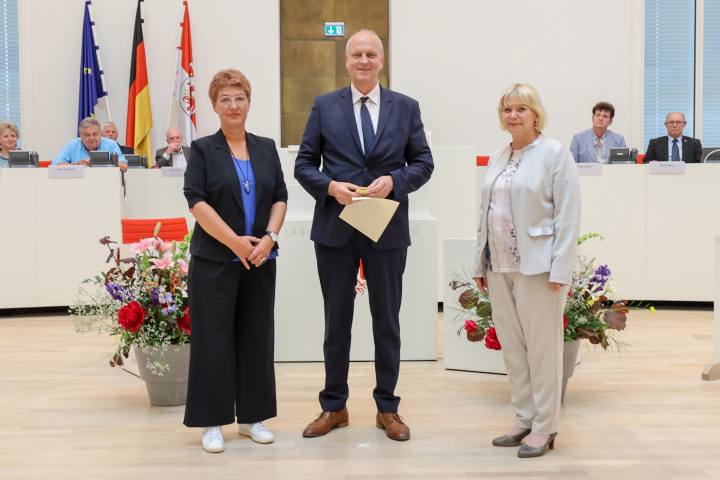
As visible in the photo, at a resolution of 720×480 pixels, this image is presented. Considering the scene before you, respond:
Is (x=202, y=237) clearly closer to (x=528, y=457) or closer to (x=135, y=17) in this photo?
(x=528, y=457)

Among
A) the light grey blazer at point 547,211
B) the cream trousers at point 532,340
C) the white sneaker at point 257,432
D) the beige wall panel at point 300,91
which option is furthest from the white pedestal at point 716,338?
the beige wall panel at point 300,91

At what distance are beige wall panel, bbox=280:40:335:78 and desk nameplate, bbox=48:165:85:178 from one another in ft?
11.7

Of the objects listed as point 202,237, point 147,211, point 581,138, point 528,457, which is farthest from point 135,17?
point 528,457

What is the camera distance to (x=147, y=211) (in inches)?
252

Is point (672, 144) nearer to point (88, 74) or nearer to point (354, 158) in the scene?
point (354, 158)

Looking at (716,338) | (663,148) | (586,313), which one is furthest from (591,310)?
(663,148)

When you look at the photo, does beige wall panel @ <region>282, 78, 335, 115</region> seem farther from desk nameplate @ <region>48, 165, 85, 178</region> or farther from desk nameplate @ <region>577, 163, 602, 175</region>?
desk nameplate @ <region>577, 163, 602, 175</region>

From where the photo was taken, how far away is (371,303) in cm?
304

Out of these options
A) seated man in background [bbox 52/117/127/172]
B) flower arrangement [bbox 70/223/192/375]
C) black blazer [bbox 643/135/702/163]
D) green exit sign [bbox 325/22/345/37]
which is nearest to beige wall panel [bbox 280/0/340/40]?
green exit sign [bbox 325/22/345/37]

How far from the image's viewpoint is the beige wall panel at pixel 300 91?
8.94m

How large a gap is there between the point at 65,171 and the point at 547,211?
450cm

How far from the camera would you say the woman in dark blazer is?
112 inches

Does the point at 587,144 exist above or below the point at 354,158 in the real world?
above

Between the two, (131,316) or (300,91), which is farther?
(300,91)
